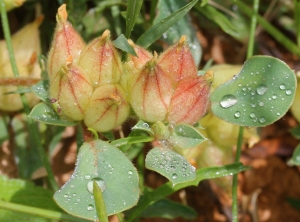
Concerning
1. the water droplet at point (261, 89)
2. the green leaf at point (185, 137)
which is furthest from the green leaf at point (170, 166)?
the water droplet at point (261, 89)

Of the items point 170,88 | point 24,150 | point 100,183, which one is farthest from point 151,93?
point 24,150

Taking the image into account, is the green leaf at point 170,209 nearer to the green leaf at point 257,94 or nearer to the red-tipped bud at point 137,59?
the green leaf at point 257,94

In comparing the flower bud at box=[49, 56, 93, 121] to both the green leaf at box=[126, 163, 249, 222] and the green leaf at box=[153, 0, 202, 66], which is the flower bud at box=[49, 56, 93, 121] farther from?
the green leaf at box=[153, 0, 202, 66]

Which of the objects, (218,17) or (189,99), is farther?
(218,17)

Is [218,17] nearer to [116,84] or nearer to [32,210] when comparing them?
[116,84]

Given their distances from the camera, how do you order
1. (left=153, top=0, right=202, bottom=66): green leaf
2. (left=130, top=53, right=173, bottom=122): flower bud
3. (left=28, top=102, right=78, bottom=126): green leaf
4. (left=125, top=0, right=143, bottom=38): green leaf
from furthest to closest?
(left=153, top=0, right=202, bottom=66): green leaf → (left=125, top=0, right=143, bottom=38): green leaf → (left=28, top=102, right=78, bottom=126): green leaf → (left=130, top=53, right=173, bottom=122): flower bud

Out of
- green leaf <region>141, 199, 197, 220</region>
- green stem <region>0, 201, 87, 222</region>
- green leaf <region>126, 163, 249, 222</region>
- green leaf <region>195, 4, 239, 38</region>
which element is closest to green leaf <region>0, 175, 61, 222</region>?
green stem <region>0, 201, 87, 222</region>
